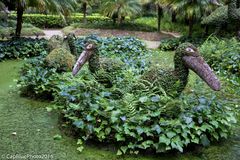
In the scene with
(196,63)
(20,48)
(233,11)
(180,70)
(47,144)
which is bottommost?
(47,144)

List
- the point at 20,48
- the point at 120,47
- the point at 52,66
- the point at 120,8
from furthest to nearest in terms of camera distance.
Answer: the point at 120,8, the point at 120,47, the point at 20,48, the point at 52,66

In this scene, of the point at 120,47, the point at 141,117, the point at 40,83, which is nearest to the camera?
the point at 141,117

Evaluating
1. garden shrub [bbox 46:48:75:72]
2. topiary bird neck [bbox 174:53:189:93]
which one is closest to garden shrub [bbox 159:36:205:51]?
garden shrub [bbox 46:48:75:72]

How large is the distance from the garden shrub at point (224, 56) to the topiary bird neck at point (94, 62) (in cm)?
369

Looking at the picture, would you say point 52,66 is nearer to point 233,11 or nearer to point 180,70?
point 180,70

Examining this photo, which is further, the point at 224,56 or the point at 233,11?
→ the point at 233,11

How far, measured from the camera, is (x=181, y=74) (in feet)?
15.7

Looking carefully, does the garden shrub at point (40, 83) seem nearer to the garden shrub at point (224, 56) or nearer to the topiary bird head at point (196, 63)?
the topiary bird head at point (196, 63)

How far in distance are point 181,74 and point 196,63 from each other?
0.30 m

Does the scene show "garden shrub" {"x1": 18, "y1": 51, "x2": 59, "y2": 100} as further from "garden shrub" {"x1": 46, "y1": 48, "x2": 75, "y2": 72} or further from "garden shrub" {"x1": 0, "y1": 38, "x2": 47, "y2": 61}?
"garden shrub" {"x1": 0, "y1": 38, "x2": 47, "y2": 61}

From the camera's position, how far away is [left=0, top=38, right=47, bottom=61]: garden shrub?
10.4 meters

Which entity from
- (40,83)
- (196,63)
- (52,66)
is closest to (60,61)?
(52,66)

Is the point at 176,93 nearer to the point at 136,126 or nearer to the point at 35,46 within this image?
the point at 136,126

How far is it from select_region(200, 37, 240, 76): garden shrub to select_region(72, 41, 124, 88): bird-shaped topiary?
3421 millimetres
